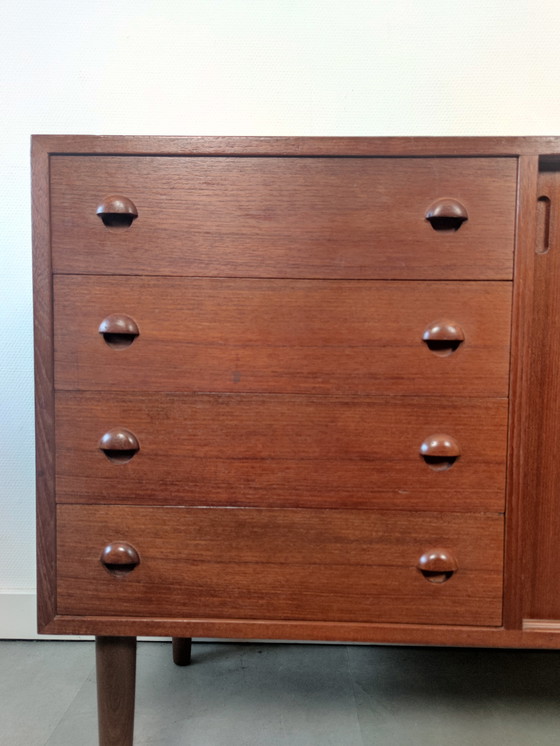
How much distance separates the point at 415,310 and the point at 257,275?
0.22 m

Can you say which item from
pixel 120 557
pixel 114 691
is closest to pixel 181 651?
pixel 114 691

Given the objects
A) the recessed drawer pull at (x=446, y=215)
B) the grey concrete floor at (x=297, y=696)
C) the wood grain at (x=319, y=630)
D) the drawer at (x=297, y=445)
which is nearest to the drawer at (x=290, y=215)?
the recessed drawer pull at (x=446, y=215)

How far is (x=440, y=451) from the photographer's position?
2.62 ft

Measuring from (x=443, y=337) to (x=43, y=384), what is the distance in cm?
56

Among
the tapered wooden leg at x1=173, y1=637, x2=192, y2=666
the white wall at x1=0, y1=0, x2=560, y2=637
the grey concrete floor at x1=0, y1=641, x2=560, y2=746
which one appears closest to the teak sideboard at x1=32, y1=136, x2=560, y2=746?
the grey concrete floor at x1=0, y1=641, x2=560, y2=746

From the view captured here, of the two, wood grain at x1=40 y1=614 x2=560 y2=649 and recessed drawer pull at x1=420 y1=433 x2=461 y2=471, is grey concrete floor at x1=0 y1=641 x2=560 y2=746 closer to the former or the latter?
wood grain at x1=40 y1=614 x2=560 y2=649

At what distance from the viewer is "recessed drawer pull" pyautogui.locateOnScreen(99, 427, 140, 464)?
0.81m

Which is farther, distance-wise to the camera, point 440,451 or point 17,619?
point 17,619

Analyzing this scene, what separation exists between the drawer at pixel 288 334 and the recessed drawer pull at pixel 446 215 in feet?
0.26

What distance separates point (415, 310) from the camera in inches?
31.4
